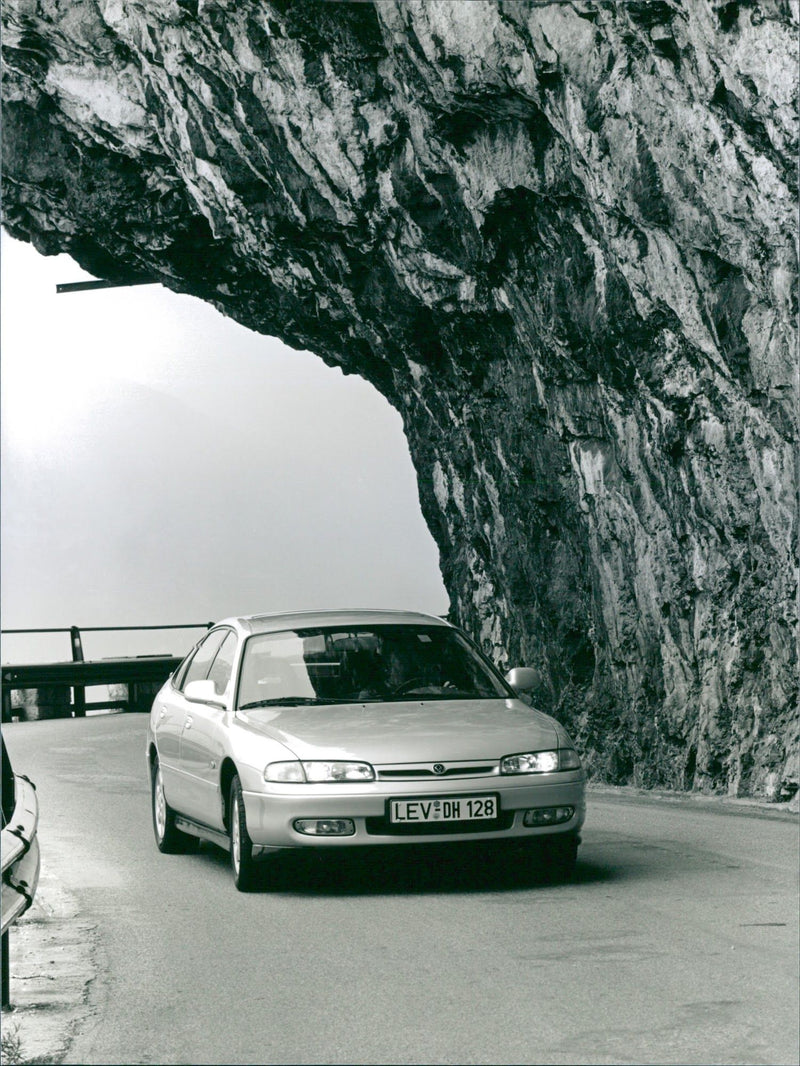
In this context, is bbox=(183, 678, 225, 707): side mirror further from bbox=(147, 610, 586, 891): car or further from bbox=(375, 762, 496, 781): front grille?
bbox=(375, 762, 496, 781): front grille

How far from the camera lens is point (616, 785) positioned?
15.4 m

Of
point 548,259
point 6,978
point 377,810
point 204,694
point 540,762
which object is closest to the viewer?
point 6,978

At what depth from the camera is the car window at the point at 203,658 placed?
33.6ft

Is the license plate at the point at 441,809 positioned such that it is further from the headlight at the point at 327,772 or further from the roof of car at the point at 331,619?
the roof of car at the point at 331,619

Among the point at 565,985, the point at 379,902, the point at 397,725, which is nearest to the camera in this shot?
the point at 565,985

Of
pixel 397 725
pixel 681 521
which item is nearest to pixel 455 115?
pixel 681 521

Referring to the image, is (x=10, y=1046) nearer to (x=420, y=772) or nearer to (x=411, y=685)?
(x=420, y=772)

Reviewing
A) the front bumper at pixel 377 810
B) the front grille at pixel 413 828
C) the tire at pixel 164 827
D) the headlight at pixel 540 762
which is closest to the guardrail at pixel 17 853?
the front bumper at pixel 377 810

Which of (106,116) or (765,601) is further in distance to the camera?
(106,116)

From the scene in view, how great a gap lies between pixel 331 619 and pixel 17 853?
17.9 ft

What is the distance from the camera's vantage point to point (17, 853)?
4.46m

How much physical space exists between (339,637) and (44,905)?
2.44 meters

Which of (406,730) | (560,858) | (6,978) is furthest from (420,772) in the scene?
(6,978)

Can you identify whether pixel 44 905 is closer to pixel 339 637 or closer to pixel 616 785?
pixel 339 637
